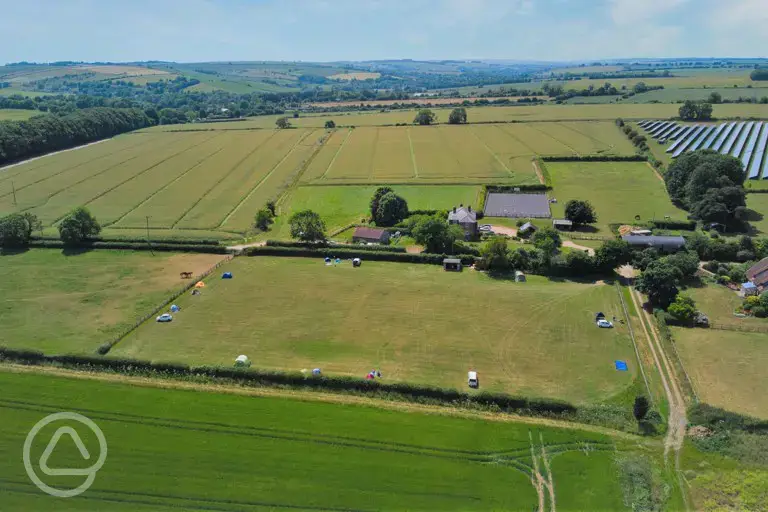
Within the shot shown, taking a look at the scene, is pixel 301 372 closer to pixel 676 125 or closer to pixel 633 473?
pixel 633 473

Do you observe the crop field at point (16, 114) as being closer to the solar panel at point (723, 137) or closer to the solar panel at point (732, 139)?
the solar panel at point (723, 137)

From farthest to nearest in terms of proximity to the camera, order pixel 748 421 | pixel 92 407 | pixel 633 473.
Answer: pixel 92 407, pixel 748 421, pixel 633 473

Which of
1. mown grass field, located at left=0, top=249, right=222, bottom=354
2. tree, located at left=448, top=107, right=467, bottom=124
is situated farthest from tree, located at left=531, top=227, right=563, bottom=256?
tree, located at left=448, top=107, right=467, bottom=124

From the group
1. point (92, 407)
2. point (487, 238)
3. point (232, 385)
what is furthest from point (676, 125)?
point (92, 407)

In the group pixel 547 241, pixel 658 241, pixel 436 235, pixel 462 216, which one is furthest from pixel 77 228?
pixel 658 241

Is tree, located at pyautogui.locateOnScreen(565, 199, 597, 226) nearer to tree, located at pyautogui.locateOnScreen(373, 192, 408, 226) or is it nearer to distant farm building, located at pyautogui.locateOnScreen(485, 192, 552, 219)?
distant farm building, located at pyautogui.locateOnScreen(485, 192, 552, 219)
